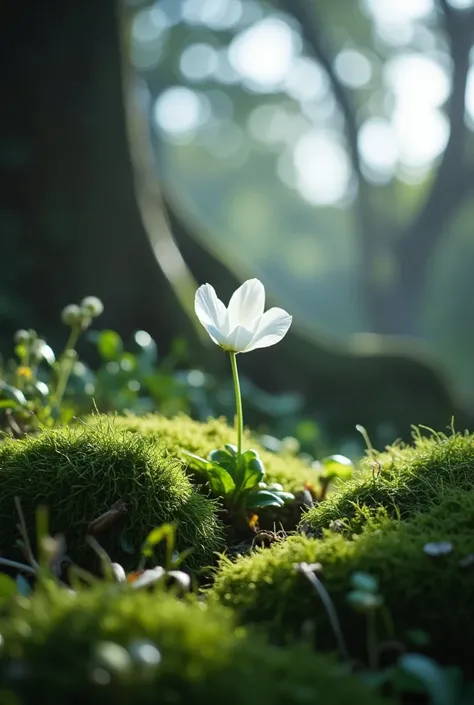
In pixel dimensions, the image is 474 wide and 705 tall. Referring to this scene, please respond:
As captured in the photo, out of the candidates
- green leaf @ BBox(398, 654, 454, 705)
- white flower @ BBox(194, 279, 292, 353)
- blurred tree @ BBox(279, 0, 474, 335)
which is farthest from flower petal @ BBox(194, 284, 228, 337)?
blurred tree @ BBox(279, 0, 474, 335)

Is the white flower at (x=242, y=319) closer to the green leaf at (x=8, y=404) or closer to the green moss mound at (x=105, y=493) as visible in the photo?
the green moss mound at (x=105, y=493)

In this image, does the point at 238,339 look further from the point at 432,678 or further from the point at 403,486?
the point at 432,678

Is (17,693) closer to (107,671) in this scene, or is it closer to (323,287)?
(107,671)

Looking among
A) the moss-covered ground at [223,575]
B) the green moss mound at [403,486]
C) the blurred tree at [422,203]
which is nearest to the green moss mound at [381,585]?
the moss-covered ground at [223,575]

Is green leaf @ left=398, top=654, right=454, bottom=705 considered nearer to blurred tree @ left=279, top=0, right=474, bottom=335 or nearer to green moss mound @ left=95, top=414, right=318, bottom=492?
green moss mound @ left=95, top=414, right=318, bottom=492

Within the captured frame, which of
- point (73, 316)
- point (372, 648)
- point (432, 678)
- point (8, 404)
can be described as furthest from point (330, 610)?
point (73, 316)

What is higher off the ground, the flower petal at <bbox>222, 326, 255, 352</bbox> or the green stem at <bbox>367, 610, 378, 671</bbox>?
the flower petal at <bbox>222, 326, 255, 352</bbox>
